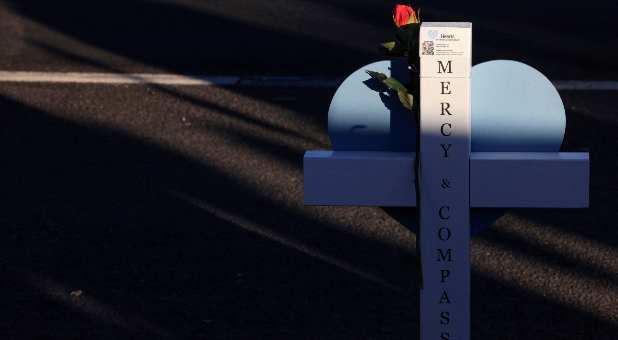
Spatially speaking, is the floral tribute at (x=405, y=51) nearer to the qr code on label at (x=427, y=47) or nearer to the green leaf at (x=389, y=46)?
the green leaf at (x=389, y=46)

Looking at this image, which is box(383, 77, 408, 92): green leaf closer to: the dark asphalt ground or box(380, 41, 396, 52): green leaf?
box(380, 41, 396, 52): green leaf

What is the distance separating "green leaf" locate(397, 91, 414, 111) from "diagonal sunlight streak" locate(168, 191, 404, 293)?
7.43 feet

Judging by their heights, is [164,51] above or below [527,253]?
above

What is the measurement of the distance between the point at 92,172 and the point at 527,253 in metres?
2.69

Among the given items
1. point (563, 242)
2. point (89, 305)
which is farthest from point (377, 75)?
point (563, 242)

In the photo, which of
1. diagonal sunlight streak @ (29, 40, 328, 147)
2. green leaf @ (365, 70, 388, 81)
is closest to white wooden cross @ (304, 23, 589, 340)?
green leaf @ (365, 70, 388, 81)

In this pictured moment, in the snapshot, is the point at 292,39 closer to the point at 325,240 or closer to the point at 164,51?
the point at 164,51

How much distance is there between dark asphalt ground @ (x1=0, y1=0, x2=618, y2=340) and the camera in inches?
215

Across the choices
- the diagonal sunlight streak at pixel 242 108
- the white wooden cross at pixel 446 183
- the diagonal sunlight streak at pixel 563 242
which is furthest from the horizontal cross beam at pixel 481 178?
the diagonal sunlight streak at pixel 242 108

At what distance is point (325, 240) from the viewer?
6352mm

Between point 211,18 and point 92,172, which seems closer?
point 92,172

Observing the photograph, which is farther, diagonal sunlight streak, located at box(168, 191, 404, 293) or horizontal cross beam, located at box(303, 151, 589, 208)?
diagonal sunlight streak, located at box(168, 191, 404, 293)

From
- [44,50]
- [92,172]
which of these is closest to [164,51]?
[44,50]

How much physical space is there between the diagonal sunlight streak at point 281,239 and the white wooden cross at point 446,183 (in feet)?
6.66
